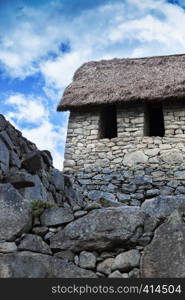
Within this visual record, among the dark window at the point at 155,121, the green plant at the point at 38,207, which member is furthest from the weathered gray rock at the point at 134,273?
the dark window at the point at 155,121

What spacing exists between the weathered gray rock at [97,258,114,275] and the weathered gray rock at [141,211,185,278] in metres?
0.26

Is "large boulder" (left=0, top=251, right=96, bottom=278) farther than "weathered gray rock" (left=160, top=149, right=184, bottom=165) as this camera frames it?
No

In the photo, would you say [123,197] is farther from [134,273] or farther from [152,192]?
[134,273]

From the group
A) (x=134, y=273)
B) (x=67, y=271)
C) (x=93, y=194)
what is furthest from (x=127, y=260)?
(x=93, y=194)

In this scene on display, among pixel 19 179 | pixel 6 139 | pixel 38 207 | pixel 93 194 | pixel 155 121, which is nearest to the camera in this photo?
pixel 38 207

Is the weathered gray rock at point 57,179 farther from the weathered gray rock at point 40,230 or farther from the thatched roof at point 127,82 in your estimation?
the thatched roof at point 127,82

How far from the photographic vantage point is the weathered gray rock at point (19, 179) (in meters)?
4.65

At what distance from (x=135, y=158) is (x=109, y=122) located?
1739 mm

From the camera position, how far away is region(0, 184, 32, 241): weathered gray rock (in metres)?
3.65

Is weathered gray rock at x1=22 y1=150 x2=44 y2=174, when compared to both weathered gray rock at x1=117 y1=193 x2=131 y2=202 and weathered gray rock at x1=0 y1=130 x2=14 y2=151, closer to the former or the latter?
weathered gray rock at x1=0 y1=130 x2=14 y2=151

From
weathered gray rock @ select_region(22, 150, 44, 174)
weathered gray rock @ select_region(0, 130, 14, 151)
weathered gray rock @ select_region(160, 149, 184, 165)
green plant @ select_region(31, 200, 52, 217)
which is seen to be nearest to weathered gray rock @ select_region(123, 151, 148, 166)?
weathered gray rock @ select_region(160, 149, 184, 165)

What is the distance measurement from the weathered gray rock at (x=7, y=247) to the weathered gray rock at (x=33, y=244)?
0.05 meters

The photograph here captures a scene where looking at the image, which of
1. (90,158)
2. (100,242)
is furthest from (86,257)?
(90,158)

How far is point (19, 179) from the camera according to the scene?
4.71 m
